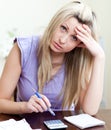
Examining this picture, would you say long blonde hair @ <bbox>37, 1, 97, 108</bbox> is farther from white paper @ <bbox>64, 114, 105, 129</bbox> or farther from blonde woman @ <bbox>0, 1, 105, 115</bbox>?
white paper @ <bbox>64, 114, 105, 129</bbox>

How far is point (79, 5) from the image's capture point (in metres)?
1.29

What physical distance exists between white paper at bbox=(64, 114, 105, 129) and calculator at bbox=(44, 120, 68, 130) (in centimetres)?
Answer: 6

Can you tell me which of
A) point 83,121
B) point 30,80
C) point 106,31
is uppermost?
point 106,31

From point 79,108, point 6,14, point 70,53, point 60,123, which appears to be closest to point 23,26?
point 6,14

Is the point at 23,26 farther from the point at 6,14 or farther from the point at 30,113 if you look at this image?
the point at 30,113

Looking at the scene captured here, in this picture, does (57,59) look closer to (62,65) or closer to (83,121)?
(62,65)

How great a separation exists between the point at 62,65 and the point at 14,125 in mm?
544

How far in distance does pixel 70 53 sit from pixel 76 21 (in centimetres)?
24

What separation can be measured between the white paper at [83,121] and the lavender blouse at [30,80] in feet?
0.84

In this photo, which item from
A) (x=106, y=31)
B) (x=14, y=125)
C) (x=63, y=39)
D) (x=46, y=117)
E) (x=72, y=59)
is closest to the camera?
(x=14, y=125)

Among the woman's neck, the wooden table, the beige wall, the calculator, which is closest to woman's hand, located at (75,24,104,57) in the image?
the woman's neck

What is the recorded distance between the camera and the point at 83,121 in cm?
107

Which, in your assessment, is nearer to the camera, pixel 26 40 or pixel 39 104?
pixel 39 104

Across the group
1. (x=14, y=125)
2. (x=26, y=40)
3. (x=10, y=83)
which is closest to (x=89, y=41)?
(x=26, y=40)
